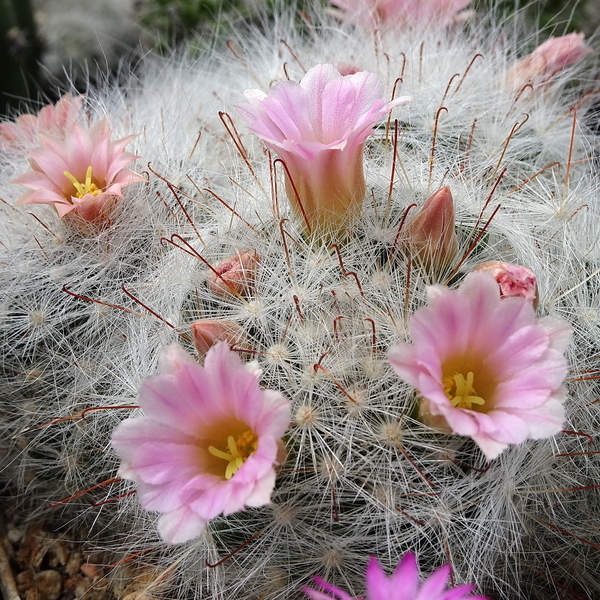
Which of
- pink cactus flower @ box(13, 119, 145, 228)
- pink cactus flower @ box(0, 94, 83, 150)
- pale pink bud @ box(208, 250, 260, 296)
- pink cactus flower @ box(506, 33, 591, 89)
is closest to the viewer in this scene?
pale pink bud @ box(208, 250, 260, 296)

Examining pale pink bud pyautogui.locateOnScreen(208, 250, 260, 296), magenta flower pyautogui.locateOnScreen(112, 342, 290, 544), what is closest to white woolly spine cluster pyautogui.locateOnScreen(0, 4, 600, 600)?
pale pink bud pyautogui.locateOnScreen(208, 250, 260, 296)

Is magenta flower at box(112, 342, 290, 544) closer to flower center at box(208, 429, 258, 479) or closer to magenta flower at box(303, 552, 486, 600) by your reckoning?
flower center at box(208, 429, 258, 479)

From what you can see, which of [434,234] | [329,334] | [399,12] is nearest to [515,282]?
[434,234]

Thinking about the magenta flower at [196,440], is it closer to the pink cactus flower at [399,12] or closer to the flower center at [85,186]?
the flower center at [85,186]

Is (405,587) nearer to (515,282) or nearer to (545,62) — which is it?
(515,282)

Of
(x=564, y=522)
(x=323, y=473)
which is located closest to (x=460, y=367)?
(x=323, y=473)

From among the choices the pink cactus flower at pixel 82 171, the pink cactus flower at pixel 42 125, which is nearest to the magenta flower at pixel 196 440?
the pink cactus flower at pixel 82 171
